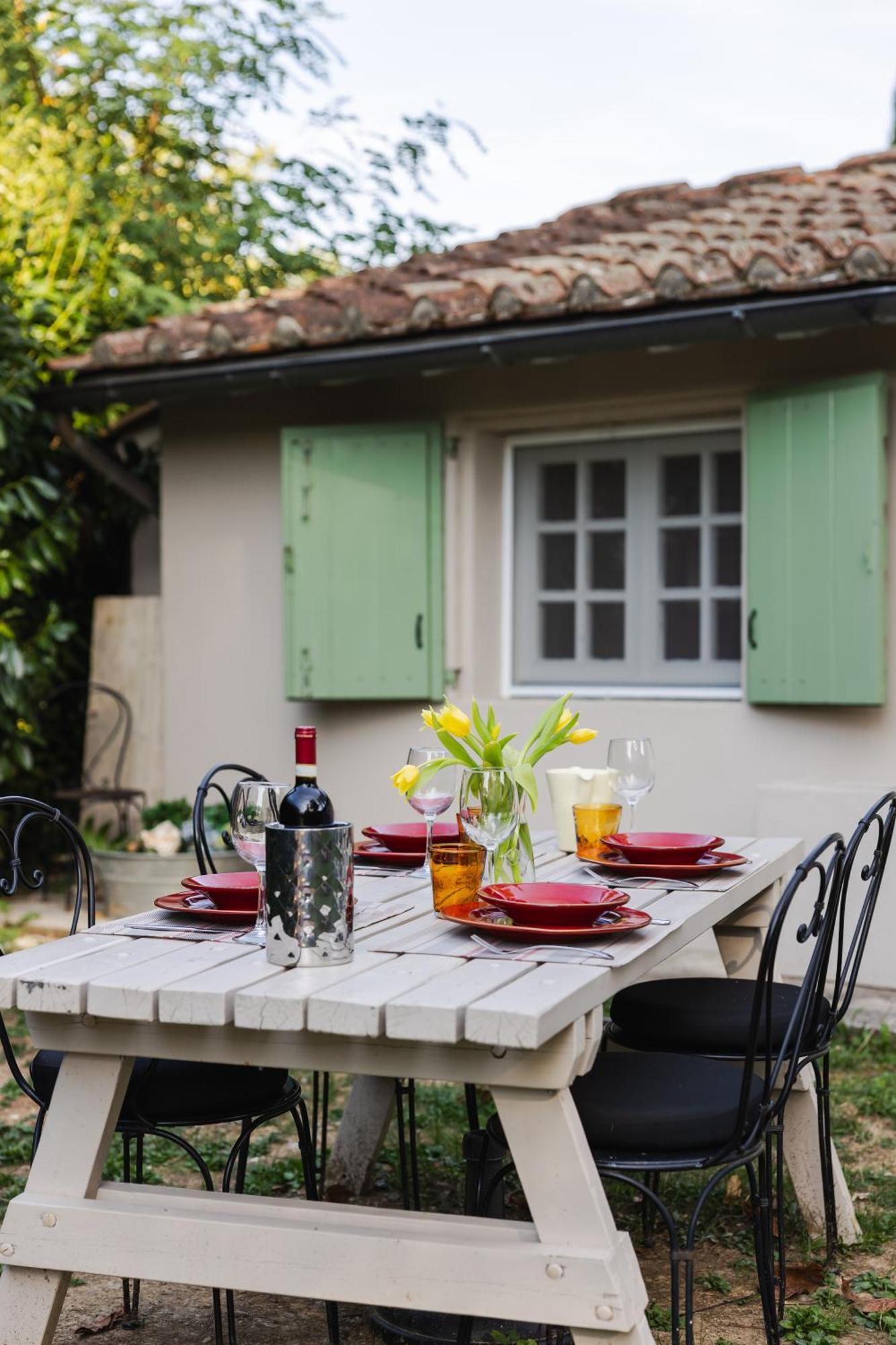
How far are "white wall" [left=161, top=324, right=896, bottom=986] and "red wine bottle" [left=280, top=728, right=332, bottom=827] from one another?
3198 millimetres

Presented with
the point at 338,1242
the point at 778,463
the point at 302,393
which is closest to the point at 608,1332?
the point at 338,1242

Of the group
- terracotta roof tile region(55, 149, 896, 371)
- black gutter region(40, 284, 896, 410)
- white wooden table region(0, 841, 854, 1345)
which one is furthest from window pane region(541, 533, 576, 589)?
white wooden table region(0, 841, 854, 1345)

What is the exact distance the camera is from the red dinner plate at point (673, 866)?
2736 mm

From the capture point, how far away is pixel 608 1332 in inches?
72.0

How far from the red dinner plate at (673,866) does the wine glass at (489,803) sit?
20.4 inches

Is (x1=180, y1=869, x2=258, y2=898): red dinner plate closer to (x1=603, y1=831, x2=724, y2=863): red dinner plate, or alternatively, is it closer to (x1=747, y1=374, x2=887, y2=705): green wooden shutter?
(x1=603, y1=831, x2=724, y2=863): red dinner plate

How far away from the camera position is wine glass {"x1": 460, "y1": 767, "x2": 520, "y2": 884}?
2295 millimetres

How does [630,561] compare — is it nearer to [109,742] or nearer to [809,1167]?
[109,742]

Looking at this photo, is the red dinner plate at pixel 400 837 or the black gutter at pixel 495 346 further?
the black gutter at pixel 495 346

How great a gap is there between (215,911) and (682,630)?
12.2 ft

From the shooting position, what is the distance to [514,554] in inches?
239

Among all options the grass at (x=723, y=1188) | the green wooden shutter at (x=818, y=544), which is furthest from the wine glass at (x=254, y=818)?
the green wooden shutter at (x=818, y=544)

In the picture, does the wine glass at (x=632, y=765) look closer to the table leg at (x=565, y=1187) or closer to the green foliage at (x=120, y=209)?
the table leg at (x=565, y=1187)

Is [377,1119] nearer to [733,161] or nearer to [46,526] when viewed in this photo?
[46,526]
